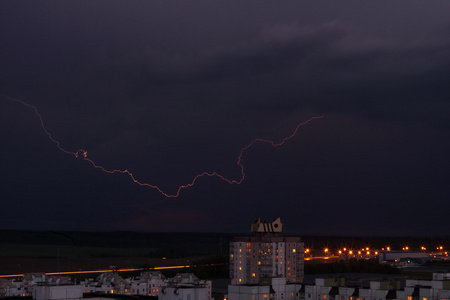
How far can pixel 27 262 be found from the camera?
15662 centimetres

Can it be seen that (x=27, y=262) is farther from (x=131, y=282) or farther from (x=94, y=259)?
(x=131, y=282)

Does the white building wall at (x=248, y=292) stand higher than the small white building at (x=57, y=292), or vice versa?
the small white building at (x=57, y=292)

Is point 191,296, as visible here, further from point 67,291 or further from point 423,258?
point 423,258

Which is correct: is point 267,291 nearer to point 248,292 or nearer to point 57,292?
point 248,292

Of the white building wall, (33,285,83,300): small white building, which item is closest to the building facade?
the white building wall

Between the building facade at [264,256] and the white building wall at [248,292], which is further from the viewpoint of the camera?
the building facade at [264,256]

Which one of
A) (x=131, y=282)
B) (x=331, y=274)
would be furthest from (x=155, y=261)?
(x=131, y=282)

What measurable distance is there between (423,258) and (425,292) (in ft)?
379

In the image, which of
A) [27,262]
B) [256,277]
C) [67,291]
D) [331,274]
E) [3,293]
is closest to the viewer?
[67,291]

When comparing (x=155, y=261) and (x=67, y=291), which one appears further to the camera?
(x=155, y=261)

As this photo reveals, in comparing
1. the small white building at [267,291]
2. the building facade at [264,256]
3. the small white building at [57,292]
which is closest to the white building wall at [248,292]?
the small white building at [267,291]

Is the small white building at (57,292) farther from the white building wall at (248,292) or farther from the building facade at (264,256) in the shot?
the building facade at (264,256)

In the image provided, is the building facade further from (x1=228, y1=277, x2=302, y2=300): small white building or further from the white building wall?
the white building wall

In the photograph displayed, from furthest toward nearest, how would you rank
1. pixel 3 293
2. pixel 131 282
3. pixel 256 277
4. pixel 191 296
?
pixel 256 277 < pixel 131 282 < pixel 3 293 < pixel 191 296
